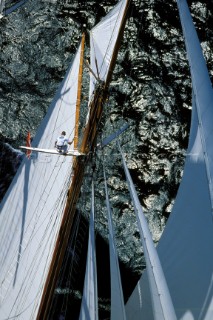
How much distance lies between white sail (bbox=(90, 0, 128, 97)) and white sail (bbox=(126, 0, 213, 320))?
2932 millimetres

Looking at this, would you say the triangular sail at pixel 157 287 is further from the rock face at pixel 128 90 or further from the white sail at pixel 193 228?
the rock face at pixel 128 90

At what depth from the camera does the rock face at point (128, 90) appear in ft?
104

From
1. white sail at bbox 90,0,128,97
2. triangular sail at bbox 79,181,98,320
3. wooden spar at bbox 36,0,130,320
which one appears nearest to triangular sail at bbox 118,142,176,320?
triangular sail at bbox 79,181,98,320

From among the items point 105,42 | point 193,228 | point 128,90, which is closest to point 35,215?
point 193,228

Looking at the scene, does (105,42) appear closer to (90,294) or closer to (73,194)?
(73,194)

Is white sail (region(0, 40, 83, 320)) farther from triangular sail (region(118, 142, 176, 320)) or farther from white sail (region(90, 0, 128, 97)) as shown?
triangular sail (region(118, 142, 176, 320))

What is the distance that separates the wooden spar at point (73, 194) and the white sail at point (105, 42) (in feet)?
0.57

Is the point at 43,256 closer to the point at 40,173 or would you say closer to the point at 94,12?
the point at 40,173

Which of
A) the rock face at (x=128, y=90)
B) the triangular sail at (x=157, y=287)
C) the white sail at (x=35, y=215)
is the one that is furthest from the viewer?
the rock face at (x=128, y=90)

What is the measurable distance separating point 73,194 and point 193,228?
14.9 ft

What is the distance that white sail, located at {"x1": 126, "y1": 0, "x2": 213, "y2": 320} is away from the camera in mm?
19639

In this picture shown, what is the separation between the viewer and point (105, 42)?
23359 millimetres

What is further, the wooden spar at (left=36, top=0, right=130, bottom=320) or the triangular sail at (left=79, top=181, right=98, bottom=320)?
the wooden spar at (left=36, top=0, right=130, bottom=320)

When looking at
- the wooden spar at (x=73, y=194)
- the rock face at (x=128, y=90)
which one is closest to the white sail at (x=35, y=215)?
the wooden spar at (x=73, y=194)
